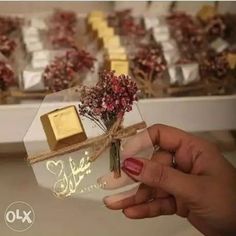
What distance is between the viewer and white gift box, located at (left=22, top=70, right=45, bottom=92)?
113 centimetres

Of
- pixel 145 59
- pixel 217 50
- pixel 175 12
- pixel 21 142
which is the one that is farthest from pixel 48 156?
pixel 175 12

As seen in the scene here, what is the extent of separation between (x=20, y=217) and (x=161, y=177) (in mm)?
247

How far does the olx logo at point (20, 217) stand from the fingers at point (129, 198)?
0.13m

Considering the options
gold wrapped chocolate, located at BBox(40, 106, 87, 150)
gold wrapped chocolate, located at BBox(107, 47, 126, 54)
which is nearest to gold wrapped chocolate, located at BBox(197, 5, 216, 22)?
gold wrapped chocolate, located at BBox(107, 47, 126, 54)

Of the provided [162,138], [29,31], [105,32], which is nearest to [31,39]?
[29,31]

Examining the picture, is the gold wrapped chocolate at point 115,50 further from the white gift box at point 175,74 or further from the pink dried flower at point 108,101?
the pink dried flower at point 108,101

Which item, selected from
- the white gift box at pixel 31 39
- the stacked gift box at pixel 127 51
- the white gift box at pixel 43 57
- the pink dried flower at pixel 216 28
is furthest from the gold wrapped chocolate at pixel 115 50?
the pink dried flower at pixel 216 28

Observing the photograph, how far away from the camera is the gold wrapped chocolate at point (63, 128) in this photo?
2.35 feet

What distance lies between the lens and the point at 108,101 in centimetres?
72

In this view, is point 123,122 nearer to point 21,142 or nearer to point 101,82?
point 101,82

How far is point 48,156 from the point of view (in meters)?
0.73

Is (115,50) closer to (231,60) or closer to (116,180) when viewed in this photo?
(231,60)

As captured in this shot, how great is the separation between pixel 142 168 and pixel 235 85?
609 mm

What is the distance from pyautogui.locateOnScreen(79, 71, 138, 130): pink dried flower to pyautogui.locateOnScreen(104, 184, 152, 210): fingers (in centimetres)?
11
